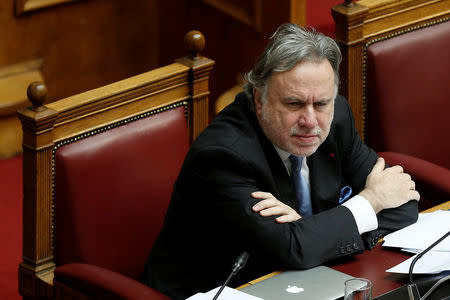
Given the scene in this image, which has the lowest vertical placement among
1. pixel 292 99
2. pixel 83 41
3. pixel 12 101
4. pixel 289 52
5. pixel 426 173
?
pixel 12 101

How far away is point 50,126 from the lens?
7.84ft

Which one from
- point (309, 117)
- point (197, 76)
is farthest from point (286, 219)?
point (197, 76)

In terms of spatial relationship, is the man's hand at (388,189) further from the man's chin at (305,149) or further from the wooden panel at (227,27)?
the wooden panel at (227,27)

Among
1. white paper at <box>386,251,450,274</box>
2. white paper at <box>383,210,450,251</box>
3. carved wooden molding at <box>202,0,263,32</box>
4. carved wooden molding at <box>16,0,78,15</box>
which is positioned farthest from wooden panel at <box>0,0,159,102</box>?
white paper at <box>386,251,450,274</box>

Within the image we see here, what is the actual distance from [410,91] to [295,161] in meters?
0.81

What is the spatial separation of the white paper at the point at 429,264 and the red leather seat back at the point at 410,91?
37.1 inches

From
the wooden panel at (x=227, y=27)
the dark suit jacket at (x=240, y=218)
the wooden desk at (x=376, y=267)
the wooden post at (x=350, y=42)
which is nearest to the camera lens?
the wooden desk at (x=376, y=267)

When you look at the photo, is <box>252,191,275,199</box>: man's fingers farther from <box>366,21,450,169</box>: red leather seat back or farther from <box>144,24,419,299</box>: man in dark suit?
<box>366,21,450,169</box>: red leather seat back

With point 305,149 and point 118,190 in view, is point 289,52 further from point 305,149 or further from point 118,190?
point 118,190

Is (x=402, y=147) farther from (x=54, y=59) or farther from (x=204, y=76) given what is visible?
(x=54, y=59)

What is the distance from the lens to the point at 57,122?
7.91 feet

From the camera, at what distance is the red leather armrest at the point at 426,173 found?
9.33 feet

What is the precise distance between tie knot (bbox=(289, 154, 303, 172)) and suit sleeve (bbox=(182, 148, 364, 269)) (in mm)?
116

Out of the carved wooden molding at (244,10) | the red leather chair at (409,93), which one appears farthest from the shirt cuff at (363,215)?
the carved wooden molding at (244,10)
